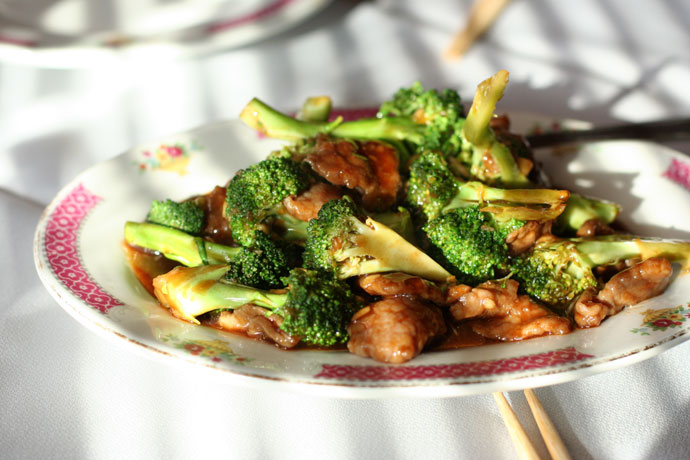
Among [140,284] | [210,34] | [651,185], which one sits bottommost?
[140,284]

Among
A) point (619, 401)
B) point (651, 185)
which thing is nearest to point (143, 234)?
point (619, 401)

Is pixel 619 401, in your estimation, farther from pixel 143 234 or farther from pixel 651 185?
pixel 143 234

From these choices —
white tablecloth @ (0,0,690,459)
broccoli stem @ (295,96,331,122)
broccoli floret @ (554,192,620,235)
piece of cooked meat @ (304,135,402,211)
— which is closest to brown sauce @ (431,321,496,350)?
white tablecloth @ (0,0,690,459)

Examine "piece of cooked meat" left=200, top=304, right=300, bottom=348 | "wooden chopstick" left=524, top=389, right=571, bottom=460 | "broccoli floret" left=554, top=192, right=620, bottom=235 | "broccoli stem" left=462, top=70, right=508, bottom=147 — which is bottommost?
"wooden chopstick" left=524, top=389, right=571, bottom=460

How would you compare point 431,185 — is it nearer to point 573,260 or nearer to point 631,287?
point 573,260

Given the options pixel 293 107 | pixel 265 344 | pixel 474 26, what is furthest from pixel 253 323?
pixel 474 26

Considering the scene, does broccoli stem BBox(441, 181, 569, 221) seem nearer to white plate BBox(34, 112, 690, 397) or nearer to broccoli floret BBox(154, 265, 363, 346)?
white plate BBox(34, 112, 690, 397)
